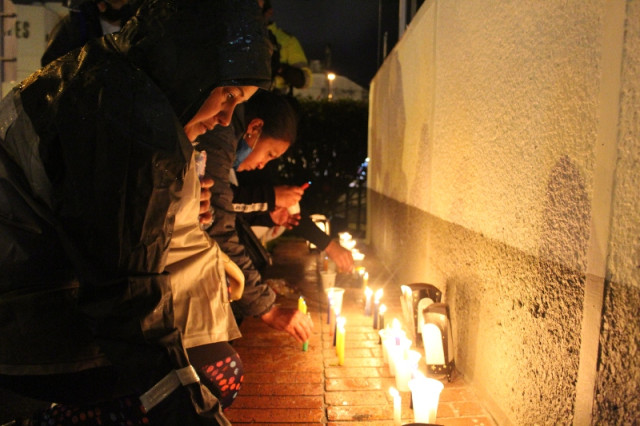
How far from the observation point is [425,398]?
2.19 meters

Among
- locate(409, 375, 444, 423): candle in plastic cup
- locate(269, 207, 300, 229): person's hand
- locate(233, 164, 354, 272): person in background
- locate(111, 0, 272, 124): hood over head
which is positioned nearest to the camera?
locate(111, 0, 272, 124): hood over head

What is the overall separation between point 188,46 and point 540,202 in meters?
1.55

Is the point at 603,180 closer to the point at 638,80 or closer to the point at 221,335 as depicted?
the point at 638,80

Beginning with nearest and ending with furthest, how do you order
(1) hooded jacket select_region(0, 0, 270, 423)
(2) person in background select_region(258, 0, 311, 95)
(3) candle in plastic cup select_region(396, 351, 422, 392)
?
(1) hooded jacket select_region(0, 0, 270, 423)
(3) candle in plastic cup select_region(396, 351, 422, 392)
(2) person in background select_region(258, 0, 311, 95)

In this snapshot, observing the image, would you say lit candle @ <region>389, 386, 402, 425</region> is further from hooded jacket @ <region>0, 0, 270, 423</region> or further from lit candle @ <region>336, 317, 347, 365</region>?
hooded jacket @ <region>0, 0, 270, 423</region>

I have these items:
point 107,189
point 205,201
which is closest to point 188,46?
point 107,189

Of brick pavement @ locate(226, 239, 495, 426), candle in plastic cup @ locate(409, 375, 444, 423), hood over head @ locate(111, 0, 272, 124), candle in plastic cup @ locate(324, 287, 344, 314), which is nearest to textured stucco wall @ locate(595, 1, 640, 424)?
candle in plastic cup @ locate(409, 375, 444, 423)

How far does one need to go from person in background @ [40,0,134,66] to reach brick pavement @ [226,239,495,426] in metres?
2.41

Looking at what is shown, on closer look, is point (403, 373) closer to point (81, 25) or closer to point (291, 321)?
point (291, 321)

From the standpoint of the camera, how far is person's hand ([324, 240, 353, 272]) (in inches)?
160

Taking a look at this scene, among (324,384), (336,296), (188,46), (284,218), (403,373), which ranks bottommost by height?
(324,384)

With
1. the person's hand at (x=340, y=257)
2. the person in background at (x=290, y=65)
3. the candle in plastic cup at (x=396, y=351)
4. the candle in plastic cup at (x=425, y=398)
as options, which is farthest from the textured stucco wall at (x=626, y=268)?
the person in background at (x=290, y=65)

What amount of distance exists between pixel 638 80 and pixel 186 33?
1.41 metres

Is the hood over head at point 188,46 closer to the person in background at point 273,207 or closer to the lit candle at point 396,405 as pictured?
the lit candle at point 396,405
